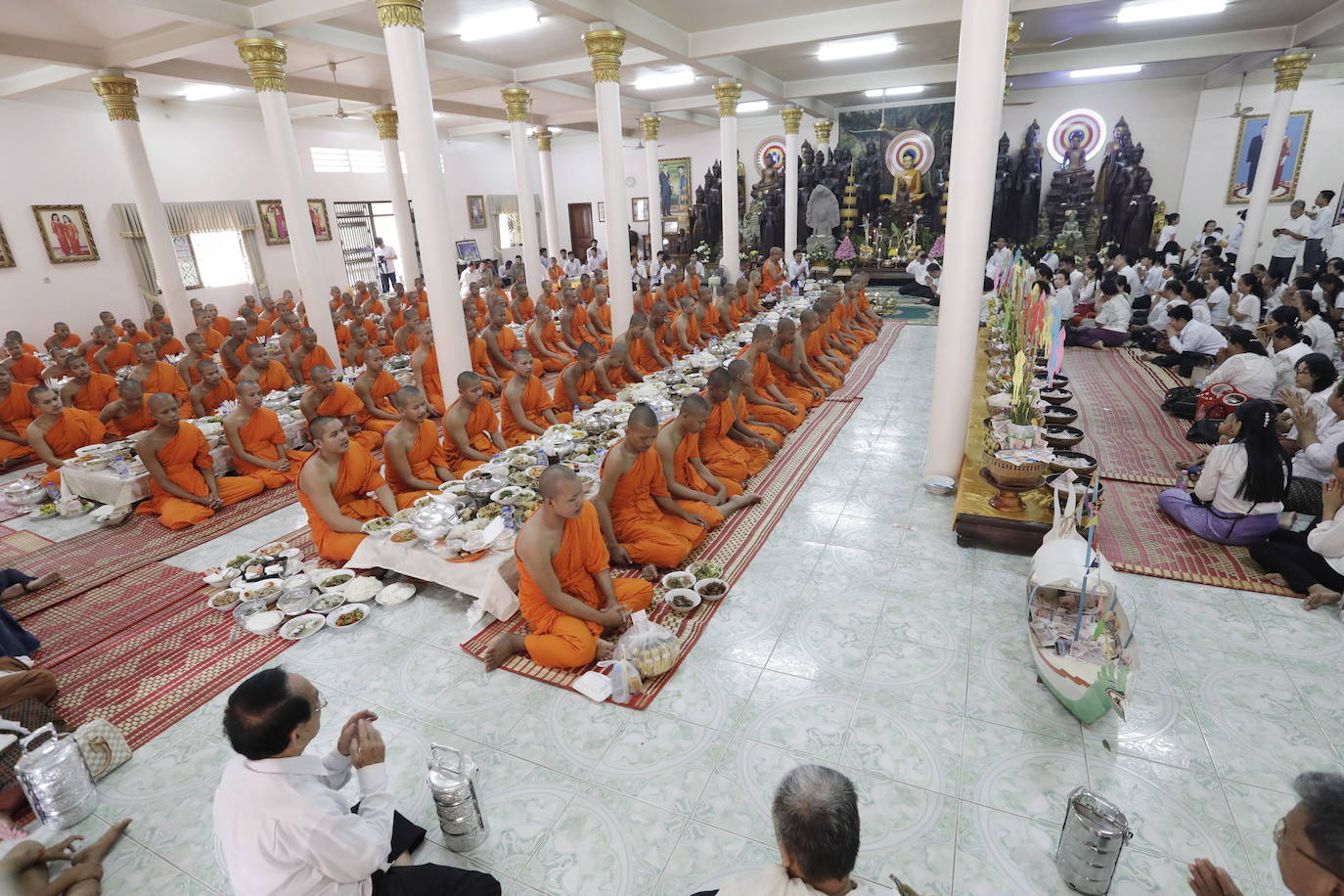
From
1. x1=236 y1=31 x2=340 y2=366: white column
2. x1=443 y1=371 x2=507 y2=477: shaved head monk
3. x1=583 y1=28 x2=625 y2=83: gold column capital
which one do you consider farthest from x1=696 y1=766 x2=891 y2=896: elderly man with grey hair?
x1=236 y1=31 x2=340 y2=366: white column

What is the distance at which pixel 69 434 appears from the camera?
7605 millimetres

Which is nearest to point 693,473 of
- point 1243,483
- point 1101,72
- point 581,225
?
point 1243,483

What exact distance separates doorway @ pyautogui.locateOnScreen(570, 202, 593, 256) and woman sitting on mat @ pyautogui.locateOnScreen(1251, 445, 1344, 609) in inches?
1068

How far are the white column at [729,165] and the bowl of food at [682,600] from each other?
41.7 ft

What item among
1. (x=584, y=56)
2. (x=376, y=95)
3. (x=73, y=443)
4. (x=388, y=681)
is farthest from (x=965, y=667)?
(x=376, y=95)

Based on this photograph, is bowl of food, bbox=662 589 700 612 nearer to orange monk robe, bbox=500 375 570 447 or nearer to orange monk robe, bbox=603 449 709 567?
orange monk robe, bbox=603 449 709 567

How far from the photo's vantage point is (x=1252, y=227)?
A: 13.4 meters

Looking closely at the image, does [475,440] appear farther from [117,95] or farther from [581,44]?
[117,95]

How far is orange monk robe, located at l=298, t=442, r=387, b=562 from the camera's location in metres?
5.39

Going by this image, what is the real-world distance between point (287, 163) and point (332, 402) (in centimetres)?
453

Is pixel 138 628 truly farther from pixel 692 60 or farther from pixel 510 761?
pixel 692 60

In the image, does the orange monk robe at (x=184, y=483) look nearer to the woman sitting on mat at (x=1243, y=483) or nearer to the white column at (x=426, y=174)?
the white column at (x=426, y=174)

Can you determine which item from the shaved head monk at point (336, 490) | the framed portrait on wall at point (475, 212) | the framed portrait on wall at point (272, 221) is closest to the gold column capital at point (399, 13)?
the shaved head monk at point (336, 490)

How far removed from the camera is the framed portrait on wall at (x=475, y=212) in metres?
25.0
